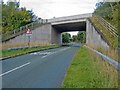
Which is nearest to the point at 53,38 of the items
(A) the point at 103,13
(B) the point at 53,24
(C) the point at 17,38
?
(B) the point at 53,24

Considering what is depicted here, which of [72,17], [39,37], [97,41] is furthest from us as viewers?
[72,17]

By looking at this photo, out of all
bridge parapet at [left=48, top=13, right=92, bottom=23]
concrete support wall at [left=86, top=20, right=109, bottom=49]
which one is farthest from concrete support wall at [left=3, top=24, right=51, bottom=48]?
concrete support wall at [left=86, top=20, right=109, bottom=49]

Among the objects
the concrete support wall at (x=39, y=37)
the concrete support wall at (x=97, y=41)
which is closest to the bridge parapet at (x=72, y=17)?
the concrete support wall at (x=39, y=37)

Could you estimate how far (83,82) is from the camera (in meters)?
12.9

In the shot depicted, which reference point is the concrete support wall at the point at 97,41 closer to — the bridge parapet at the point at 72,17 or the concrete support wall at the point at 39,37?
the concrete support wall at the point at 39,37

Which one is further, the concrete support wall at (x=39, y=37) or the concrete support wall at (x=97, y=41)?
the concrete support wall at (x=39, y=37)

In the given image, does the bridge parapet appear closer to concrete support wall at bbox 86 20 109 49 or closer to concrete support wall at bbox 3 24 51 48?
concrete support wall at bbox 3 24 51 48

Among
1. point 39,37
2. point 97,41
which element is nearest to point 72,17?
point 39,37

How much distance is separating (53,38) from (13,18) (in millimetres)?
14733

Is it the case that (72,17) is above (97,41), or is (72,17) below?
above

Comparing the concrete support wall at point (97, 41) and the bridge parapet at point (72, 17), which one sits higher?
the bridge parapet at point (72, 17)

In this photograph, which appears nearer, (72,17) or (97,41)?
(97,41)

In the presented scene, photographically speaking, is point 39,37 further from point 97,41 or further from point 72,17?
point 97,41

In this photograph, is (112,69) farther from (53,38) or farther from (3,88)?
(53,38)
